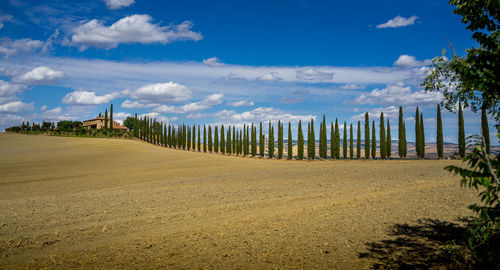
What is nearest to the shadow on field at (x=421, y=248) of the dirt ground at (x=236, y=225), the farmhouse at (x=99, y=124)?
the dirt ground at (x=236, y=225)

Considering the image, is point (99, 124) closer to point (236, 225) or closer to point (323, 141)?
point (323, 141)

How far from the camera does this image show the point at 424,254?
8.25 metres

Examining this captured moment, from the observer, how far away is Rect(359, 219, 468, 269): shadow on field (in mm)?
7598

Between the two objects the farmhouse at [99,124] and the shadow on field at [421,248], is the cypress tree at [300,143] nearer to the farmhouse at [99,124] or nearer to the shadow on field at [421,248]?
the shadow on field at [421,248]

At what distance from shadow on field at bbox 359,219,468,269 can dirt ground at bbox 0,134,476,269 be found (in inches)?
1.3

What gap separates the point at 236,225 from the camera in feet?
36.4

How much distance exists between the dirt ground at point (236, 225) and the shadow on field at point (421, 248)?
34 mm

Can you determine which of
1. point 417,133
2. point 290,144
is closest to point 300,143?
point 290,144

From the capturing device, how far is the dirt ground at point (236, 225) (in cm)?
823

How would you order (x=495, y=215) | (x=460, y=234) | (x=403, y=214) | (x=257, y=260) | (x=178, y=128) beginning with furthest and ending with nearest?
(x=178, y=128) → (x=403, y=214) → (x=460, y=234) → (x=257, y=260) → (x=495, y=215)

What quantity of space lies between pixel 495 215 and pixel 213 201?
39.9ft

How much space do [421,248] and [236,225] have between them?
5846mm

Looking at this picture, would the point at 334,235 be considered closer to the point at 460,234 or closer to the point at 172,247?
the point at 460,234

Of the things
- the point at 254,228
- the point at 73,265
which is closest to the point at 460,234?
the point at 254,228
